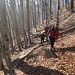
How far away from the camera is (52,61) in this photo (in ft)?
35.8

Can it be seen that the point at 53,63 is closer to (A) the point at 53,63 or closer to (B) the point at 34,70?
(A) the point at 53,63

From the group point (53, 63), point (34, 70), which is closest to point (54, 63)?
point (53, 63)

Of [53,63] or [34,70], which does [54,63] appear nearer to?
[53,63]

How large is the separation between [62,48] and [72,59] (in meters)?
2.21

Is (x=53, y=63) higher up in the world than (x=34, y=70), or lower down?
higher up

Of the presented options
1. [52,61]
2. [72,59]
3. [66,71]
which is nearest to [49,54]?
[52,61]

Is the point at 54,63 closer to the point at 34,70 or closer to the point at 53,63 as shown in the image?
the point at 53,63

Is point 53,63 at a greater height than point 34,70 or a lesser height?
greater

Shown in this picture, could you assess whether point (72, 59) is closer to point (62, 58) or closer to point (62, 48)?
point (62, 58)

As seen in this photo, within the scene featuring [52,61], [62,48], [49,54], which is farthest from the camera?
[62,48]

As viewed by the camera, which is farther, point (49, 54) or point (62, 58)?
point (49, 54)

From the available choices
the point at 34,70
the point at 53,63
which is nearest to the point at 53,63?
the point at 53,63

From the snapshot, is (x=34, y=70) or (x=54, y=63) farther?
(x=34, y=70)

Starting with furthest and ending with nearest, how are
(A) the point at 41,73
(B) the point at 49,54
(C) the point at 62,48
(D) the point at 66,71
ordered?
1. (C) the point at 62,48
2. (B) the point at 49,54
3. (A) the point at 41,73
4. (D) the point at 66,71
